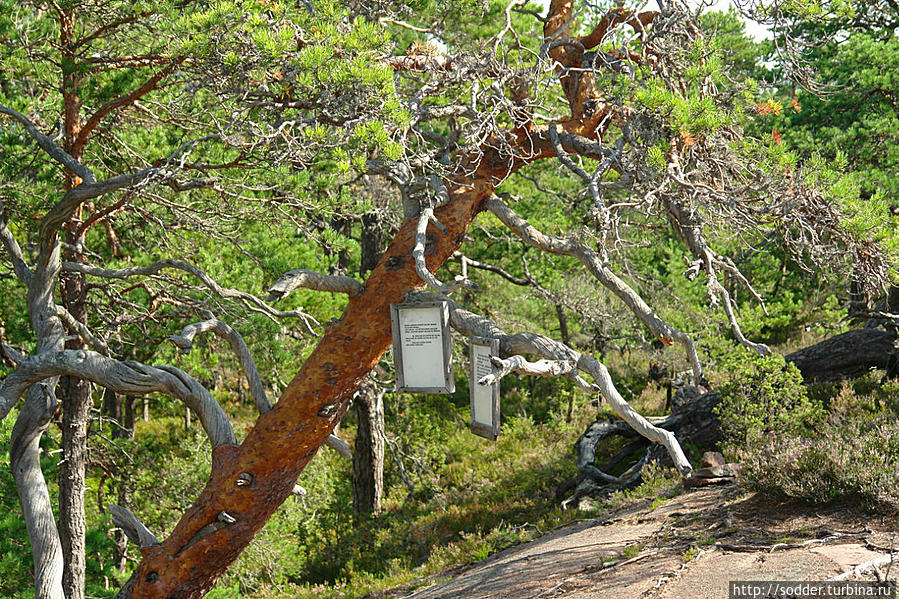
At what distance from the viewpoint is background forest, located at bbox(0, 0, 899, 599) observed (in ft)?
16.2

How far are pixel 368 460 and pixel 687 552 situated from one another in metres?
8.29

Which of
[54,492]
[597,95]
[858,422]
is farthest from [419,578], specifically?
[597,95]

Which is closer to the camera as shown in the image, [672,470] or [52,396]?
[52,396]

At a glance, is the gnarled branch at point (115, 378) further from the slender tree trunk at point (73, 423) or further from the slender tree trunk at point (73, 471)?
the slender tree trunk at point (73, 471)

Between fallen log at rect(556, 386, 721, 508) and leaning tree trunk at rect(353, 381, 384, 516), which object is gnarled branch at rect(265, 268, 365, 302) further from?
leaning tree trunk at rect(353, 381, 384, 516)

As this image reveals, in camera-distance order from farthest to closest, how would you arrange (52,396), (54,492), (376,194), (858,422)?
1. (376,194)
2. (54,492)
3. (858,422)
4. (52,396)

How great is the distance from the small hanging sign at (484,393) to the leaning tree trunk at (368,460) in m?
7.98

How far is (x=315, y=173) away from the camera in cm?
823

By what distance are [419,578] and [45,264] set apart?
18.2 ft

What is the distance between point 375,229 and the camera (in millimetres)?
12797

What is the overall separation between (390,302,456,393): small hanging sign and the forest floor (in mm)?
2085

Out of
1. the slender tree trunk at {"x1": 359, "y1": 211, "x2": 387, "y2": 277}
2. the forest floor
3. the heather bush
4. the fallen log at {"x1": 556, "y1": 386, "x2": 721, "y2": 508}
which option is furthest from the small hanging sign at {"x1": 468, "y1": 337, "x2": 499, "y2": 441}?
the slender tree trunk at {"x1": 359, "y1": 211, "x2": 387, "y2": 277}

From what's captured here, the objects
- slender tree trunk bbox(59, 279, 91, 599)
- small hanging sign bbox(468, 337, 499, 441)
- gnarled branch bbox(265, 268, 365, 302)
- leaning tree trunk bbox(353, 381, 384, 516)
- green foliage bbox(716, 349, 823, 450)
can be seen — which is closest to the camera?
small hanging sign bbox(468, 337, 499, 441)

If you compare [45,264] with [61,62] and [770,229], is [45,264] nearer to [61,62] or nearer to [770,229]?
[61,62]
